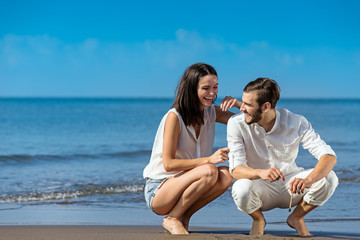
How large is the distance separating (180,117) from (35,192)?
11.6 ft

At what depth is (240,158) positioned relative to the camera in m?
3.81

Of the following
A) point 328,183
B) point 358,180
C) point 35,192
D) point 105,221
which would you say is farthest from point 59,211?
point 358,180

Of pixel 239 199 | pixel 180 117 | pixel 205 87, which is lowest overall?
pixel 239 199

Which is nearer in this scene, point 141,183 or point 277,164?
point 277,164

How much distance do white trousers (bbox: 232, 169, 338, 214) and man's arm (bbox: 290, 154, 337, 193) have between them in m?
0.10

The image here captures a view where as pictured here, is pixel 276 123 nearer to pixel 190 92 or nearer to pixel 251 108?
pixel 251 108

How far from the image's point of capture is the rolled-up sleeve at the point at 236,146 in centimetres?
381

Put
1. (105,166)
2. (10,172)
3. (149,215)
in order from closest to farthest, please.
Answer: (149,215) → (10,172) → (105,166)

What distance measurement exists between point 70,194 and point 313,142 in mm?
3799

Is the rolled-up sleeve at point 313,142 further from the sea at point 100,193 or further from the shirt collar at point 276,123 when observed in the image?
the sea at point 100,193

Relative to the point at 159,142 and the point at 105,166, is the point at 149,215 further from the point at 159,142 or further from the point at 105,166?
the point at 105,166

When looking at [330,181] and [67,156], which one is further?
[67,156]

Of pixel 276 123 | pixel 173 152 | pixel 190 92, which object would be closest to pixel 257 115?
pixel 276 123

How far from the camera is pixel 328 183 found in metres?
3.78
